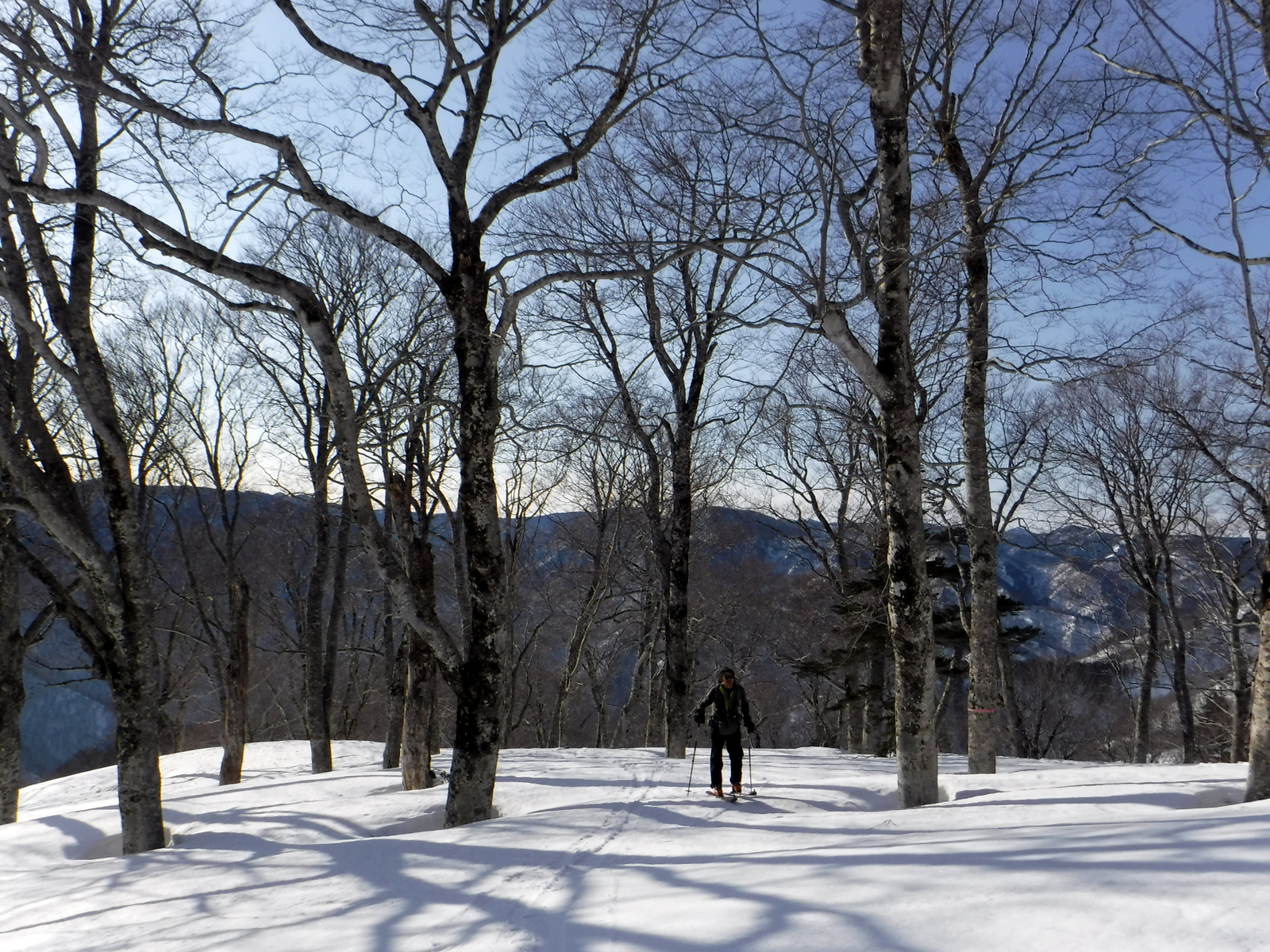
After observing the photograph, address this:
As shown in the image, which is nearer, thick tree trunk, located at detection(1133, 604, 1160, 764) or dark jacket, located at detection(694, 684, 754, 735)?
dark jacket, located at detection(694, 684, 754, 735)

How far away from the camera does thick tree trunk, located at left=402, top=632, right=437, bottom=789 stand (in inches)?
427

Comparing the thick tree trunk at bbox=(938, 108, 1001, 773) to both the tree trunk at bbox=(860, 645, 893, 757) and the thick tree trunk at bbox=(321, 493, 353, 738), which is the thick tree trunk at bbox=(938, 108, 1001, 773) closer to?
the tree trunk at bbox=(860, 645, 893, 757)

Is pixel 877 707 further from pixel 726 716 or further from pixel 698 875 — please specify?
pixel 698 875

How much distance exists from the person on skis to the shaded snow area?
589 mm

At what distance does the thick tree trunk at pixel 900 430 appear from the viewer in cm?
695

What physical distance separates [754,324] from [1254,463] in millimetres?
12399

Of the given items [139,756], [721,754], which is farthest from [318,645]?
[721,754]

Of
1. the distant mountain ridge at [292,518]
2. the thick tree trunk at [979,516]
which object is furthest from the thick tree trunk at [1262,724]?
the distant mountain ridge at [292,518]

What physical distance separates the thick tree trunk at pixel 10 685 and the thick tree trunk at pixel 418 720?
5.00 m

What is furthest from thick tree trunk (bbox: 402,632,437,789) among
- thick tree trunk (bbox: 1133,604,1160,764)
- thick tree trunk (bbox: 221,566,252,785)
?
thick tree trunk (bbox: 1133,604,1160,764)

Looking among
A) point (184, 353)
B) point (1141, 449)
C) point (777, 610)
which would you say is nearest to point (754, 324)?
point (184, 353)

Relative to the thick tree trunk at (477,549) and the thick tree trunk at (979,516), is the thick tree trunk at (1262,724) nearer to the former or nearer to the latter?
the thick tree trunk at (979,516)

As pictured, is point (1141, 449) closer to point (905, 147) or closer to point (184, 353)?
point (905, 147)

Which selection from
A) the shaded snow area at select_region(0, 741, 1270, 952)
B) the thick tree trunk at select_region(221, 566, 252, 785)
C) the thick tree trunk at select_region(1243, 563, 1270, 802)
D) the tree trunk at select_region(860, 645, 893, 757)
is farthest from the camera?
the tree trunk at select_region(860, 645, 893, 757)
